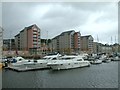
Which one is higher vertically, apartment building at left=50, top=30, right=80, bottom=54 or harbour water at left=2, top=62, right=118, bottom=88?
apartment building at left=50, top=30, right=80, bottom=54

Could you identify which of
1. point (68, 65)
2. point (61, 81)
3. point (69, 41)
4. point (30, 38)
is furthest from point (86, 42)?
point (61, 81)

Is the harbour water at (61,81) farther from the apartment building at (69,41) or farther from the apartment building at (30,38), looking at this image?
the apartment building at (69,41)

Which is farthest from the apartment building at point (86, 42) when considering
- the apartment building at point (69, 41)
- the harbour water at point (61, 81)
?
the harbour water at point (61, 81)

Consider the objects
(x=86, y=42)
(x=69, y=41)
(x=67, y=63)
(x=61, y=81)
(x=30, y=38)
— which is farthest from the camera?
(x=86, y=42)

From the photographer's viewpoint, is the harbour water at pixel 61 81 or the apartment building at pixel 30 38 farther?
the apartment building at pixel 30 38

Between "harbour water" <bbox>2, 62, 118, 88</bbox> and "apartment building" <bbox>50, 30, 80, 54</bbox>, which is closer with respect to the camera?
"harbour water" <bbox>2, 62, 118, 88</bbox>

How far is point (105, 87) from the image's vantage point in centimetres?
1516

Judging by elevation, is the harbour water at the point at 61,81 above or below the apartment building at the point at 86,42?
below

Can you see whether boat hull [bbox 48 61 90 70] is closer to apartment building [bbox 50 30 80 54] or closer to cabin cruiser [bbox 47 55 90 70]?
cabin cruiser [bbox 47 55 90 70]

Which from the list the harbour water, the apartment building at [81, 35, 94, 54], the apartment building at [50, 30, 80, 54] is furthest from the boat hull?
the apartment building at [81, 35, 94, 54]

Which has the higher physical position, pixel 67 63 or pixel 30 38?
pixel 30 38

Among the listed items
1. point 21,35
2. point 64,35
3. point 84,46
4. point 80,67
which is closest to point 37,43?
point 21,35

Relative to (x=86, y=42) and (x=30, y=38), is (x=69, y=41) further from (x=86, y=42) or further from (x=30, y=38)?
(x=30, y=38)

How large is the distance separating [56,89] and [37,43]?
56919 mm
